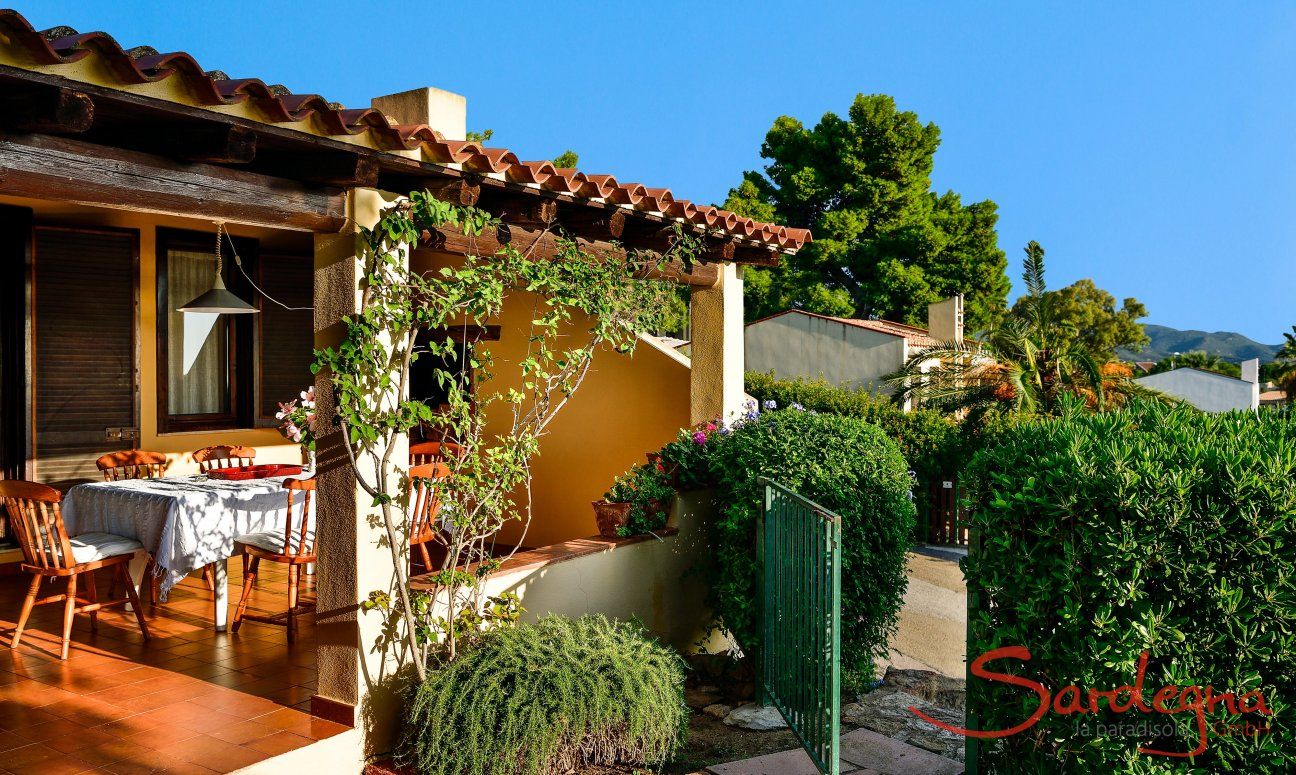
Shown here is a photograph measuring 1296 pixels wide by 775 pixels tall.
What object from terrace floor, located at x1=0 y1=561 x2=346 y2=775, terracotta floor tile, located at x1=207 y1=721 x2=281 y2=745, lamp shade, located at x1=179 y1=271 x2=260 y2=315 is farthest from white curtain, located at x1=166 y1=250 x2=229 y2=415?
terracotta floor tile, located at x1=207 y1=721 x2=281 y2=745

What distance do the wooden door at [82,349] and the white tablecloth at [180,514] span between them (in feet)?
4.70

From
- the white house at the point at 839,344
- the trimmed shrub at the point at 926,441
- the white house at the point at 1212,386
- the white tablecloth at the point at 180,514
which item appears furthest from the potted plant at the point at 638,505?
the white house at the point at 1212,386

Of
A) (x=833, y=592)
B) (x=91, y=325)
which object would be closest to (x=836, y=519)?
(x=833, y=592)

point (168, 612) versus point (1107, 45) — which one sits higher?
point (1107, 45)

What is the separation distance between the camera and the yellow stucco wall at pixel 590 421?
25.9ft

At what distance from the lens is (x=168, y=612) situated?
6281mm

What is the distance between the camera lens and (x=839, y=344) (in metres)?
25.0

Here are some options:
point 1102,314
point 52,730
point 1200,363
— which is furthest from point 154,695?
point 1200,363

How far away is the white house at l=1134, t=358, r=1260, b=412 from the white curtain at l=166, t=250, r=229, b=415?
1335 inches

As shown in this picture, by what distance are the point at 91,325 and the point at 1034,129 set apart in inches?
3441

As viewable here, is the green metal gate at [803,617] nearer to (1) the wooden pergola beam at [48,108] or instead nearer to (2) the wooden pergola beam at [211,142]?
(2) the wooden pergola beam at [211,142]

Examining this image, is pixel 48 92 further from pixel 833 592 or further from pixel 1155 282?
pixel 1155 282

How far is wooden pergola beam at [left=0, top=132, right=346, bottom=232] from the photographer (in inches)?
125

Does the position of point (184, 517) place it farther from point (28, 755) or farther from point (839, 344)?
point (839, 344)
